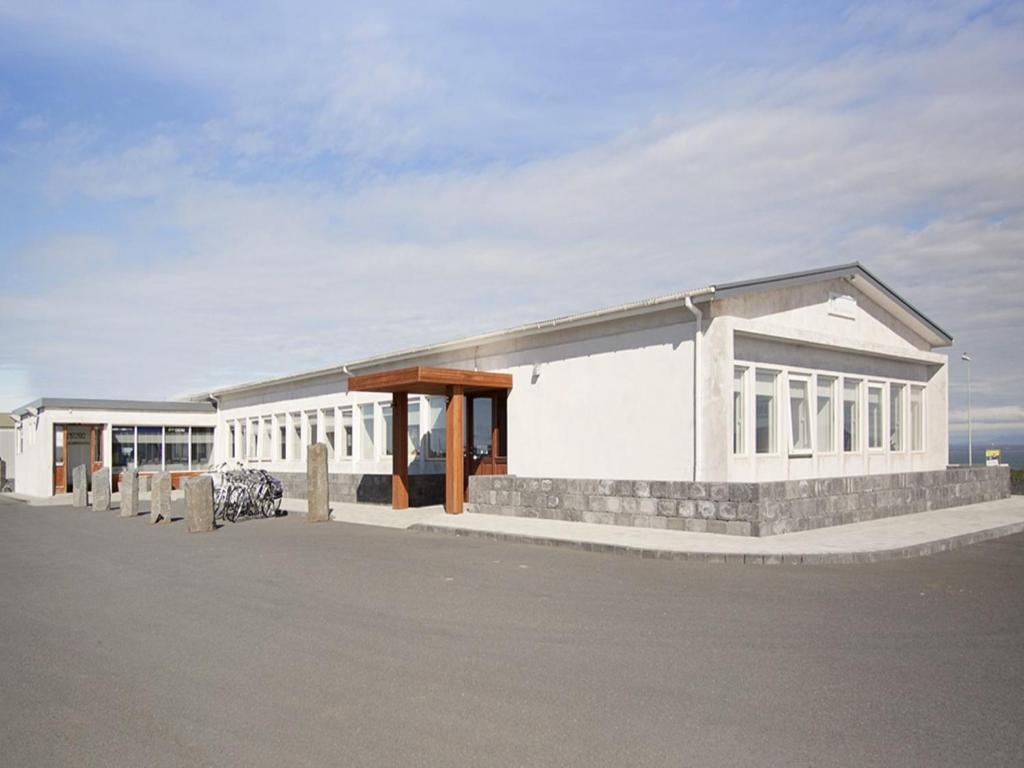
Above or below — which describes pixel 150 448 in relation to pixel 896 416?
below

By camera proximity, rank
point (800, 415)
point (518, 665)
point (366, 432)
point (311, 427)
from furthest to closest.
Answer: point (311, 427)
point (366, 432)
point (800, 415)
point (518, 665)

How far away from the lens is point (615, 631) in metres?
7.53

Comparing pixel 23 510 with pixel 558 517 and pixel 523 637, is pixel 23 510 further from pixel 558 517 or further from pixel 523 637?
pixel 523 637

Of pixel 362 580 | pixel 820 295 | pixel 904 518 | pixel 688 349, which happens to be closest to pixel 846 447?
pixel 904 518

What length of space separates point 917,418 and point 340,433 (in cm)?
1597

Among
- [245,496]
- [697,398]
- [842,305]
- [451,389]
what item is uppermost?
[842,305]

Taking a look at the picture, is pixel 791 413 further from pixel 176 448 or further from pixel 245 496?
pixel 176 448

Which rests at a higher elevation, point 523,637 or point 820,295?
point 820,295

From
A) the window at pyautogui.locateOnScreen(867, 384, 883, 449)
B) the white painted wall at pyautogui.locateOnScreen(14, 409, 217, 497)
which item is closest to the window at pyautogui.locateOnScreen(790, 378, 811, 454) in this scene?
the window at pyautogui.locateOnScreen(867, 384, 883, 449)

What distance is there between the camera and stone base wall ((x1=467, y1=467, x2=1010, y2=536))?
1388 cm

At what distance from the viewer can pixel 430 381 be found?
1814cm

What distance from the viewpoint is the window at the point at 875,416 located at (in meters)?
19.5

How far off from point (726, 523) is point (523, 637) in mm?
7394

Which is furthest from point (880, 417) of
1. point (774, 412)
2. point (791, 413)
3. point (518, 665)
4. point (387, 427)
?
point (518, 665)
